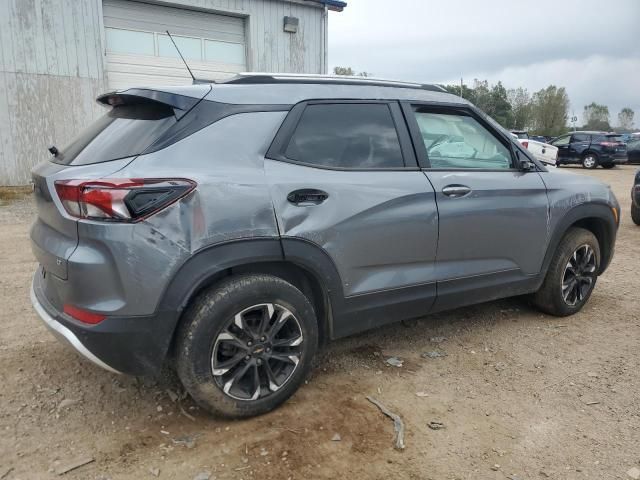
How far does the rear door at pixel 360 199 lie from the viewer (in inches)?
105

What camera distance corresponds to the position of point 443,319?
4113 millimetres

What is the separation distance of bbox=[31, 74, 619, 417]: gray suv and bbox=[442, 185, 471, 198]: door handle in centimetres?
2

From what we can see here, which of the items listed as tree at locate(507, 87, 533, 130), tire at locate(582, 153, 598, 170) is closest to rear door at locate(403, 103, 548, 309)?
tire at locate(582, 153, 598, 170)

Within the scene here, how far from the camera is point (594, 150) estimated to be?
21828mm

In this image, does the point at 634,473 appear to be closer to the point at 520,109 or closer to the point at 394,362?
the point at 394,362

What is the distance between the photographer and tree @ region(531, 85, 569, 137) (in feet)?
206

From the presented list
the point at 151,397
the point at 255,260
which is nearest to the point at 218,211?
the point at 255,260

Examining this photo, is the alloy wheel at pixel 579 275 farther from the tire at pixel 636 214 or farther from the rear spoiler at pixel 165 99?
the tire at pixel 636 214

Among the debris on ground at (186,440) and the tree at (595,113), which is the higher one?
the tree at (595,113)

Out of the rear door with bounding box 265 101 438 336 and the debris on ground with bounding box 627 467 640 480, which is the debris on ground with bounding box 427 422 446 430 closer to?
the rear door with bounding box 265 101 438 336

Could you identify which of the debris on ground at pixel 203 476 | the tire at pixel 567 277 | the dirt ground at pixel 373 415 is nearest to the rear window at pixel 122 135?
the dirt ground at pixel 373 415

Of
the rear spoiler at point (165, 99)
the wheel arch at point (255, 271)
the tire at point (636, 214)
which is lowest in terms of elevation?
the tire at point (636, 214)

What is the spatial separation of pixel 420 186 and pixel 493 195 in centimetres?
65

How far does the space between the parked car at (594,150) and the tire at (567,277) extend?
67.2 feet
